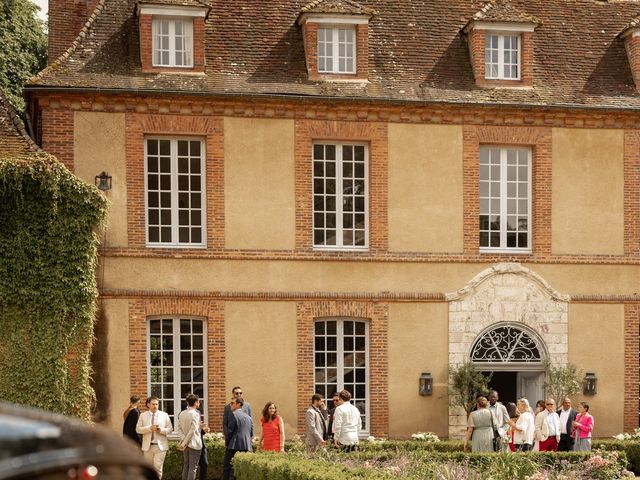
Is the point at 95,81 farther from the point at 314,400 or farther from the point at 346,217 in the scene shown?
the point at 314,400

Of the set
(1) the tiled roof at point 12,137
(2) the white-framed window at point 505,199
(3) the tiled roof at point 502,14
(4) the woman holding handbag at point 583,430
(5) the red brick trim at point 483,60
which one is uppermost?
(3) the tiled roof at point 502,14

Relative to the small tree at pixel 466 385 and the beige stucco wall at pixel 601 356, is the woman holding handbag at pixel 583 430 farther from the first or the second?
the beige stucco wall at pixel 601 356

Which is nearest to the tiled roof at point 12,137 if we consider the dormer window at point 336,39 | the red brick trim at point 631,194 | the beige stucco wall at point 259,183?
the beige stucco wall at point 259,183

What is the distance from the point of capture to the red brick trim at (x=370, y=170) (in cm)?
2373

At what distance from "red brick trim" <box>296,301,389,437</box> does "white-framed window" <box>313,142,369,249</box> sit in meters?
1.18

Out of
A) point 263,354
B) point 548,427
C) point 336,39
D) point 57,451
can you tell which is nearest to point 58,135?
point 263,354

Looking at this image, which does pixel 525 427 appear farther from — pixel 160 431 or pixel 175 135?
pixel 175 135

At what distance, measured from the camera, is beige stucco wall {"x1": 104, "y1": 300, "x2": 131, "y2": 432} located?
892 inches

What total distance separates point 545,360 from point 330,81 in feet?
22.2

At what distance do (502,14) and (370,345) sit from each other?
6.97 m

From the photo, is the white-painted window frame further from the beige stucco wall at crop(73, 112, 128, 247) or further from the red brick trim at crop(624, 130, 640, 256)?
the red brick trim at crop(624, 130, 640, 256)

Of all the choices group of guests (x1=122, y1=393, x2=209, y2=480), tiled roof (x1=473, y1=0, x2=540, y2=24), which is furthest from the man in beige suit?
tiled roof (x1=473, y1=0, x2=540, y2=24)

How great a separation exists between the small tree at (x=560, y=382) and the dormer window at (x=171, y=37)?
8781 mm

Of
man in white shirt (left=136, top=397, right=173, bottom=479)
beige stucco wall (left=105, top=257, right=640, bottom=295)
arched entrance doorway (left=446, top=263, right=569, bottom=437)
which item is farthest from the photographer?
arched entrance doorway (left=446, top=263, right=569, bottom=437)
